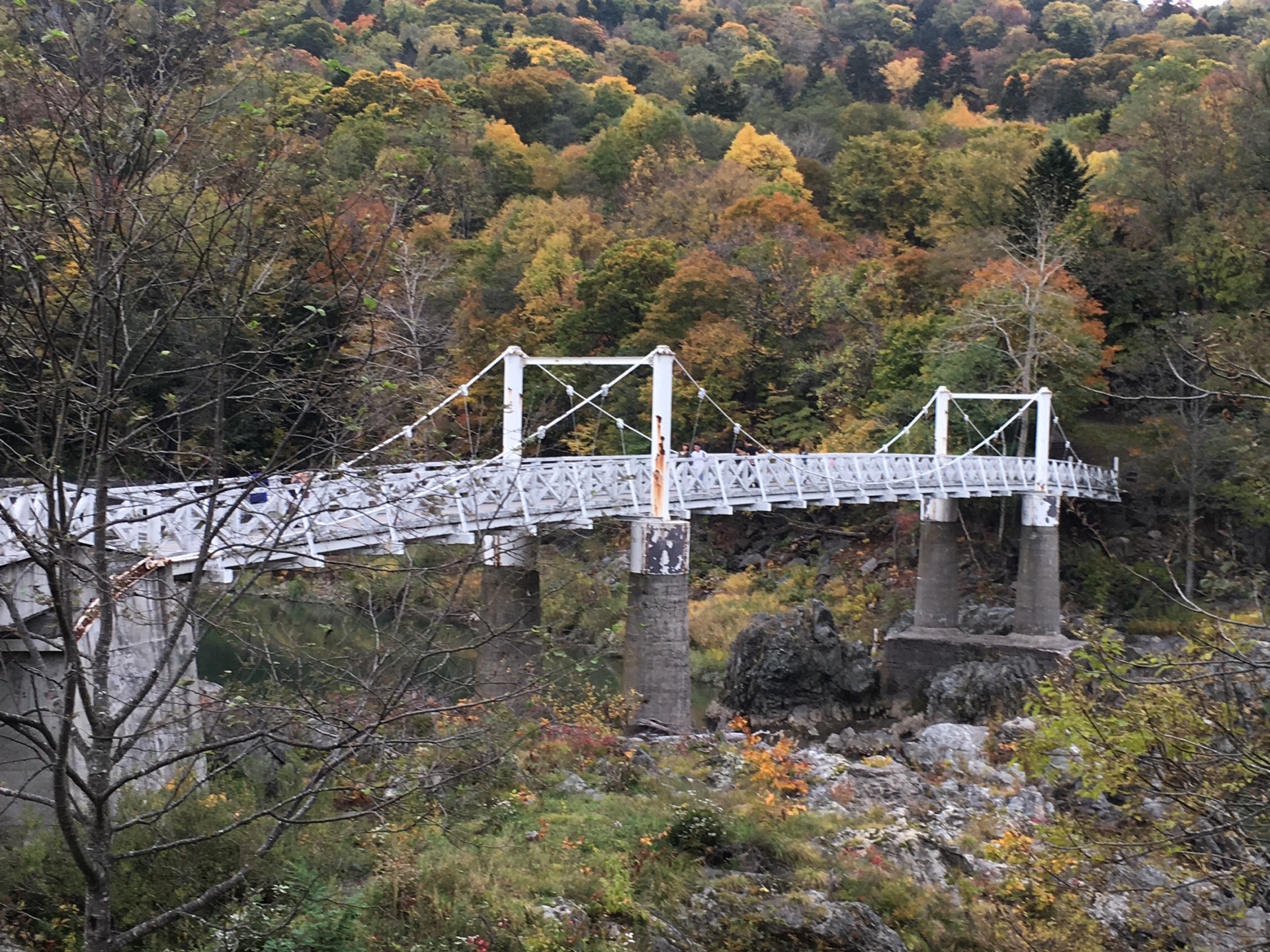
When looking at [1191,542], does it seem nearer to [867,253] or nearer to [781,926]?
[867,253]

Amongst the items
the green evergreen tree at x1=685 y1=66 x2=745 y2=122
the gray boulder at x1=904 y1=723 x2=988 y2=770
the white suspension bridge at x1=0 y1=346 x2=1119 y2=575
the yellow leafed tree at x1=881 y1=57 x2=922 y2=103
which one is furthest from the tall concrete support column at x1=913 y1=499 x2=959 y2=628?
the yellow leafed tree at x1=881 y1=57 x2=922 y2=103

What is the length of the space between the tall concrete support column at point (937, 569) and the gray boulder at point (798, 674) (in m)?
2.36

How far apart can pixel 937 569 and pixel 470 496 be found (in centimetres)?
1512

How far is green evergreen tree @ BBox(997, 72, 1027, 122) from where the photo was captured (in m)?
51.9

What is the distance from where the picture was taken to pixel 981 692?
60.5ft

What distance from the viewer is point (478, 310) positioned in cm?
3127

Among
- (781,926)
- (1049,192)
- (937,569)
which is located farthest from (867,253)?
(781,926)

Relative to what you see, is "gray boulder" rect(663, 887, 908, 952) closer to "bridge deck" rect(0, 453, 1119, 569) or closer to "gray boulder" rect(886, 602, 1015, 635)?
"bridge deck" rect(0, 453, 1119, 569)

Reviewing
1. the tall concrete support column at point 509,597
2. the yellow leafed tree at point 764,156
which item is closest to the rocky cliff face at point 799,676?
the tall concrete support column at point 509,597

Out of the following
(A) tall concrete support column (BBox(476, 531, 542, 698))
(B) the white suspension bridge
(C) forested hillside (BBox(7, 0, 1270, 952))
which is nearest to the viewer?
(C) forested hillside (BBox(7, 0, 1270, 952))

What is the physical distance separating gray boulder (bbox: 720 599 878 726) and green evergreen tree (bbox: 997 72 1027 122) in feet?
122

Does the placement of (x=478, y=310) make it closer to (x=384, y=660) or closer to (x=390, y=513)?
(x=390, y=513)

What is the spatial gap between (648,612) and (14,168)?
1048 cm

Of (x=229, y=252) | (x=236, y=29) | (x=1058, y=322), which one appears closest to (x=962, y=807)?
(x=229, y=252)
